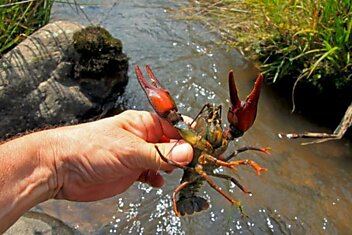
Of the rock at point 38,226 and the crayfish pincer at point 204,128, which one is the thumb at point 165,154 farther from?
the rock at point 38,226

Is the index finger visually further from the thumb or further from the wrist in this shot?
the wrist

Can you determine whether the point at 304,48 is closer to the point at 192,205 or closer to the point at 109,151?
the point at 192,205

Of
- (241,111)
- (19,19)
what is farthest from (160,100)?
(19,19)

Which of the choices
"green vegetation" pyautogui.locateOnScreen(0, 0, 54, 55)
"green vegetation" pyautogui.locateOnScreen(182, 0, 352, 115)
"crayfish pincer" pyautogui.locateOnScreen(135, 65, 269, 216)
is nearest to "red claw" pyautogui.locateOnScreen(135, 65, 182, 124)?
"crayfish pincer" pyautogui.locateOnScreen(135, 65, 269, 216)

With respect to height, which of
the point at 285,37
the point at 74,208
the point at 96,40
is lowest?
the point at 74,208

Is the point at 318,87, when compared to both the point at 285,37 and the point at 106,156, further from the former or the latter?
the point at 106,156

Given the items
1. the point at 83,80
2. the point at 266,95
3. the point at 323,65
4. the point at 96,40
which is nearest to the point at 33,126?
the point at 83,80

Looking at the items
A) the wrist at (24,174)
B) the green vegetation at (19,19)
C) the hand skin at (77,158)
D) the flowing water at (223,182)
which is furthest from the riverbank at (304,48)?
the wrist at (24,174)
